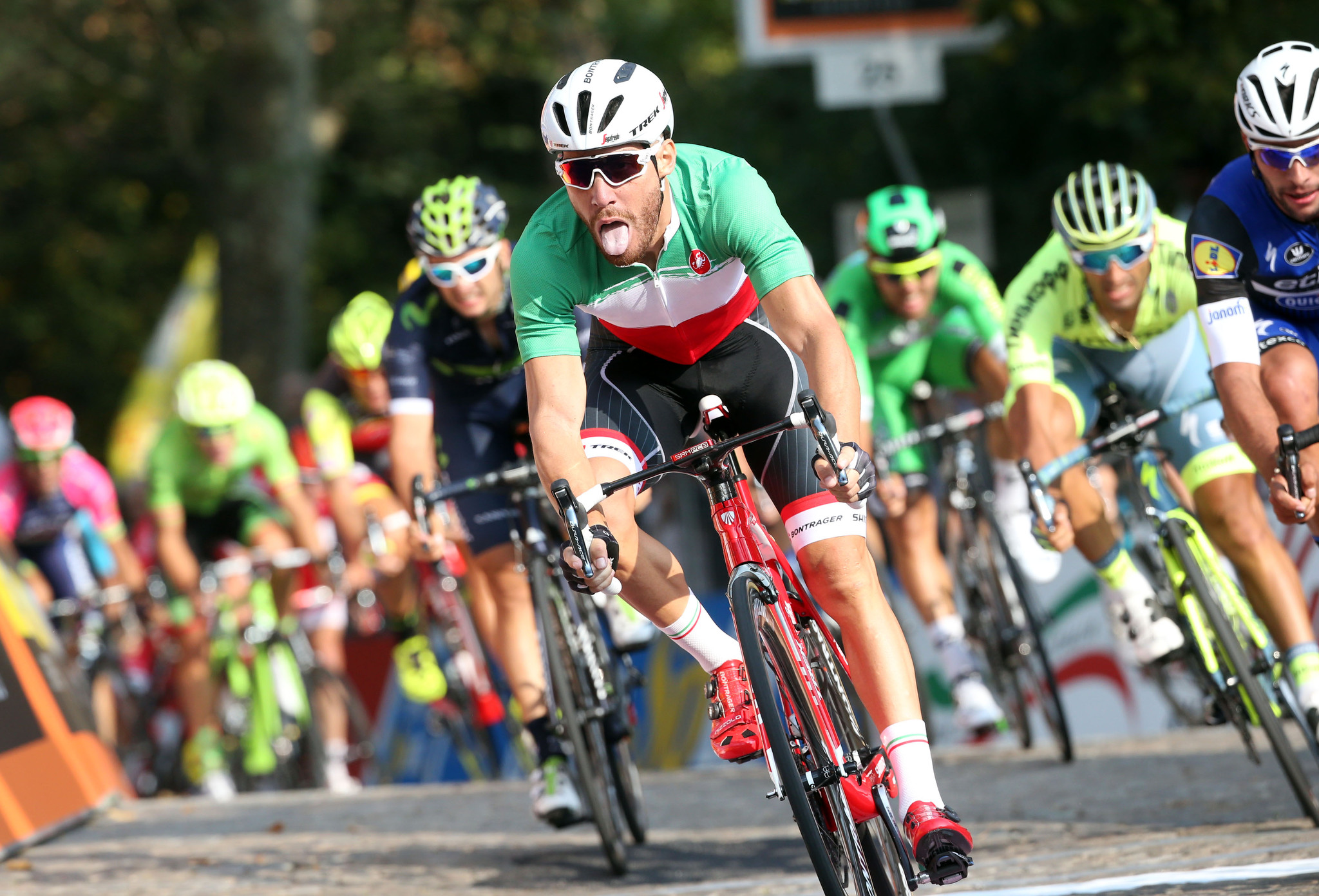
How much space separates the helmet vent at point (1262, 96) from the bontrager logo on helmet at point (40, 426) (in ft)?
28.4

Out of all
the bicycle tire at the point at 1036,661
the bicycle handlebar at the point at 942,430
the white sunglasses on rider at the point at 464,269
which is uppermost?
the white sunglasses on rider at the point at 464,269

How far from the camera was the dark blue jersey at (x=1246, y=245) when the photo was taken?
5.37 metres

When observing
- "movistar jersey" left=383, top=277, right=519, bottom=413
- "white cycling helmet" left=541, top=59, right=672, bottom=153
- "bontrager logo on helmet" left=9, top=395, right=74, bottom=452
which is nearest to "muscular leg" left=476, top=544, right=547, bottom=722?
"movistar jersey" left=383, top=277, right=519, bottom=413

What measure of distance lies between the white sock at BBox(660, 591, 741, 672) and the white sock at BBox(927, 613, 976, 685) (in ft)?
12.4

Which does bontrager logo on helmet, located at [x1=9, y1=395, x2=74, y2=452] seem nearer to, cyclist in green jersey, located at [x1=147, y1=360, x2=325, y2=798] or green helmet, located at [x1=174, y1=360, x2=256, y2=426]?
cyclist in green jersey, located at [x1=147, y1=360, x2=325, y2=798]

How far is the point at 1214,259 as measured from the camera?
5.40m

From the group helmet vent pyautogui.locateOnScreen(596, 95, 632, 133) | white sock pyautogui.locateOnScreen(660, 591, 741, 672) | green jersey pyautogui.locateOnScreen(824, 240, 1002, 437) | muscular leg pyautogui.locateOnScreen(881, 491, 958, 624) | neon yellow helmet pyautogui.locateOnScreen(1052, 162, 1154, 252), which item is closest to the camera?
helmet vent pyautogui.locateOnScreen(596, 95, 632, 133)

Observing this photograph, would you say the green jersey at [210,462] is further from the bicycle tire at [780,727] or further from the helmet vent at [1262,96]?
the helmet vent at [1262,96]

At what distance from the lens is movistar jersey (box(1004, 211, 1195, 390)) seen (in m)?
6.89

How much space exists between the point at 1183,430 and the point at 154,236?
20.6 metres

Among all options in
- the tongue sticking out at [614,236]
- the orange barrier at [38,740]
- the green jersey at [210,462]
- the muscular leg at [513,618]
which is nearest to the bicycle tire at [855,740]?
the tongue sticking out at [614,236]

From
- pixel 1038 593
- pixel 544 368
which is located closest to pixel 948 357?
pixel 1038 593

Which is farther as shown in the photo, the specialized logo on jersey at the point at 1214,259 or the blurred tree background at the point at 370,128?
the blurred tree background at the point at 370,128

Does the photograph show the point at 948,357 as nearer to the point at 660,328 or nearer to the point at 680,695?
the point at 680,695
